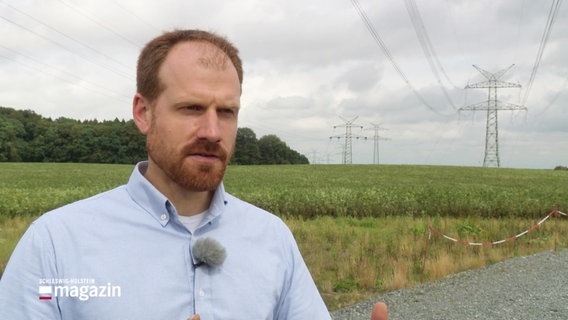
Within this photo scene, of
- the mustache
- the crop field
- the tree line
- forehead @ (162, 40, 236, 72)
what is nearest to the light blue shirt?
the mustache

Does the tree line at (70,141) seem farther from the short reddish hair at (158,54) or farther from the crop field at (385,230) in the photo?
the short reddish hair at (158,54)

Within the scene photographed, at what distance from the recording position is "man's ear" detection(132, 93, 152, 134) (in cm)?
185

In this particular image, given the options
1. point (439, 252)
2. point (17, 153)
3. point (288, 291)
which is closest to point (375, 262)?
point (439, 252)

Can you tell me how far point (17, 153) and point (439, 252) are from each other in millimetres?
87765

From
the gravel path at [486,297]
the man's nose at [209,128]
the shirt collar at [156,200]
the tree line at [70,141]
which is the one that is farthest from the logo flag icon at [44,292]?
the tree line at [70,141]

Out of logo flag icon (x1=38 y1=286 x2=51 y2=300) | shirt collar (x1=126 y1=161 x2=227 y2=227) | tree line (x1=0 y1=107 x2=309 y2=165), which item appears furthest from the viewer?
tree line (x1=0 y1=107 x2=309 y2=165)

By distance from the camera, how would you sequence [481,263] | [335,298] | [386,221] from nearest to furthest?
[335,298], [481,263], [386,221]

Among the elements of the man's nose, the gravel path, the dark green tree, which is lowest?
the gravel path

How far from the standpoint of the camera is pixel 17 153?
87812 mm

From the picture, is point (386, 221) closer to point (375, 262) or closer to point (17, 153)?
point (375, 262)

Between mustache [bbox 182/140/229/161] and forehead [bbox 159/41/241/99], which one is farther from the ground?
forehead [bbox 159/41/241/99]

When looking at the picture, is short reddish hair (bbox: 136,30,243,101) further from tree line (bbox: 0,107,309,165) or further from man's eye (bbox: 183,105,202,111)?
tree line (bbox: 0,107,309,165)

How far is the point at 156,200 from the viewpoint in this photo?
1726 millimetres

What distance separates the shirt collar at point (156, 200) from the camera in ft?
5.60
